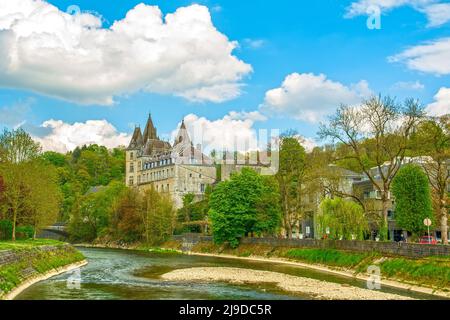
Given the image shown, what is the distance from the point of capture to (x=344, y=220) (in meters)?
54.5

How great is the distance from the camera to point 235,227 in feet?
248

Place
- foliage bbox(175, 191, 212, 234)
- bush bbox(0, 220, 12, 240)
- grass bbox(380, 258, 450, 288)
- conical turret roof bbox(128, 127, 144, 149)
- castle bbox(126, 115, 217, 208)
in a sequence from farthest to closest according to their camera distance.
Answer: conical turret roof bbox(128, 127, 144, 149)
castle bbox(126, 115, 217, 208)
foliage bbox(175, 191, 212, 234)
bush bbox(0, 220, 12, 240)
grass bbox(380, 258, 450, 288)

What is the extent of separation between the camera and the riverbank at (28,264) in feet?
110

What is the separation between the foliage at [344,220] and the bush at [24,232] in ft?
104

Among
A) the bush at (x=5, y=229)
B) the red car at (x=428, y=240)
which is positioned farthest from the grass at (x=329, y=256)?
the bush at (x=5, y=229)

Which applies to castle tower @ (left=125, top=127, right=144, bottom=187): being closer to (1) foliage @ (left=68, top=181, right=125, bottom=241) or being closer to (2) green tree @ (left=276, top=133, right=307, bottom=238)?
(1) foliage @ (left=68, top=181, right=125, bottom=241)

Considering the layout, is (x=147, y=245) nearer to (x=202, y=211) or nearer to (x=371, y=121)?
(x=202, y=211)

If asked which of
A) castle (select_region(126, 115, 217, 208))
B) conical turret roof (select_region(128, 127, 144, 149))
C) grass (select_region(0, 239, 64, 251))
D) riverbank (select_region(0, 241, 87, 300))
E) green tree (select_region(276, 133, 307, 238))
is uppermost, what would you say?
conical turret roof (select_region(128, 127, 144, 149))

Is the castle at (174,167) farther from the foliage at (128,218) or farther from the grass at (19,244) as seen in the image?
the grass at (19,244)

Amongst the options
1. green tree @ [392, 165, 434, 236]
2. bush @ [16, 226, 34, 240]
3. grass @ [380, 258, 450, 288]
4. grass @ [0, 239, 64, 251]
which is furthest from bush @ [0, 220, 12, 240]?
green tree @ [392, 165, 434, 236]

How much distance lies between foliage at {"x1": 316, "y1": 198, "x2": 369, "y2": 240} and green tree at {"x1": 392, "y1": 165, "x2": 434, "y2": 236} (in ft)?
13.2

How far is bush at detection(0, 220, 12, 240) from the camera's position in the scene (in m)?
58.8
